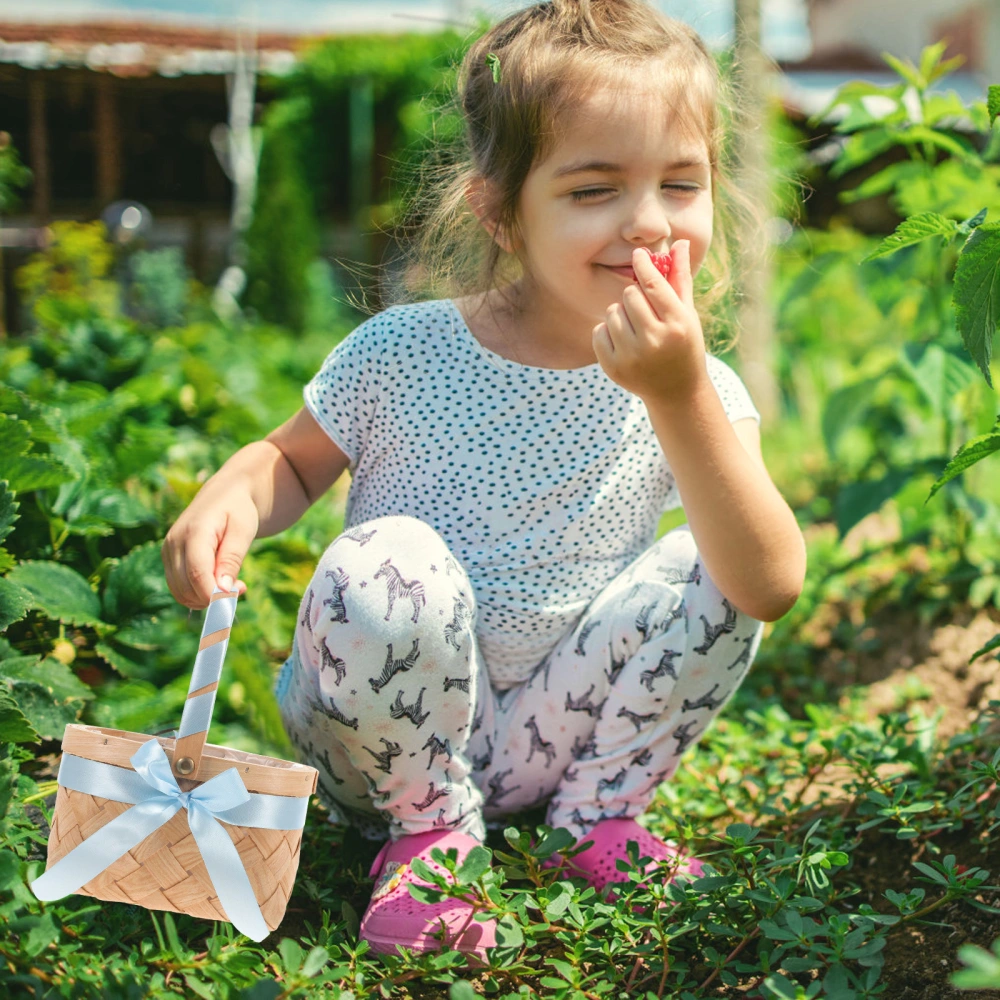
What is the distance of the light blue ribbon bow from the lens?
1.05 metres

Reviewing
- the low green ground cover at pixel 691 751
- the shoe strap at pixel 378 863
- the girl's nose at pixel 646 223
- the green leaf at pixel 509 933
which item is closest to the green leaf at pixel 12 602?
the low green ground cover at pixel 691 751

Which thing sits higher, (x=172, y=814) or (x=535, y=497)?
(x=535, y=497)

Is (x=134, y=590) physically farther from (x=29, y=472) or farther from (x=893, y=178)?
(x=893, y=178)

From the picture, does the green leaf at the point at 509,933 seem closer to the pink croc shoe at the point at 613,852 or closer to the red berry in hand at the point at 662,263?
the pink croc shoe at the point at 613,852

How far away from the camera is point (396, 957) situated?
1155mm

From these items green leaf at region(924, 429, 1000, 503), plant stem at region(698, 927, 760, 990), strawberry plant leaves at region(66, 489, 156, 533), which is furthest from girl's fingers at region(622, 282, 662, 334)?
strawberry plant leaves at region(66, 489, 156, 533)

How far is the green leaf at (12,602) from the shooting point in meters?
1.29

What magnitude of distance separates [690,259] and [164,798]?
3.11 ft

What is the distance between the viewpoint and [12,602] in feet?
4.33

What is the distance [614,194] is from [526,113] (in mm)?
181

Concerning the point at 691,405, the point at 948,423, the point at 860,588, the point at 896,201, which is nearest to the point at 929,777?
the point at 691,405

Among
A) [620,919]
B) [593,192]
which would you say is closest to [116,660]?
[620,919]

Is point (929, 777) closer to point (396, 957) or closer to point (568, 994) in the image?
point (568, 994)

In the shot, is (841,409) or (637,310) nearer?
(637,310)
